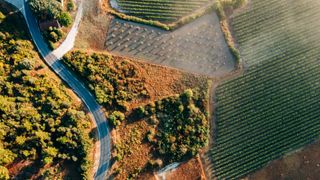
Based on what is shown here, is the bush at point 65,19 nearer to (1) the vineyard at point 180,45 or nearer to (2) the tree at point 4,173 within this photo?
(1) the vineyard at point 180,45

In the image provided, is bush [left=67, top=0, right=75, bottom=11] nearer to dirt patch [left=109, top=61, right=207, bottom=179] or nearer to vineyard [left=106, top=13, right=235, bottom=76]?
vineyard [left=106, top=13, right=235, bottom=76]

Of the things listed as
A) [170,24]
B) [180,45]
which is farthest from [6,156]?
[170,24]

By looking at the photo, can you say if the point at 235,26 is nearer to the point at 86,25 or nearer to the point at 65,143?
the point at 86,25

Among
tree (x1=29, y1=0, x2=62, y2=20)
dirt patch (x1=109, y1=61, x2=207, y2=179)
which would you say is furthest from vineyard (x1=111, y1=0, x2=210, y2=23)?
→ tree (x1=29, y1=0, x2=62, y2=20)

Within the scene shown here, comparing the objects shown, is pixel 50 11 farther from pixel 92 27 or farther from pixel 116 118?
pixel 116 118

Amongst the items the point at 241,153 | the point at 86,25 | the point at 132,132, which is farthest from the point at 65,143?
the point at 241,153
